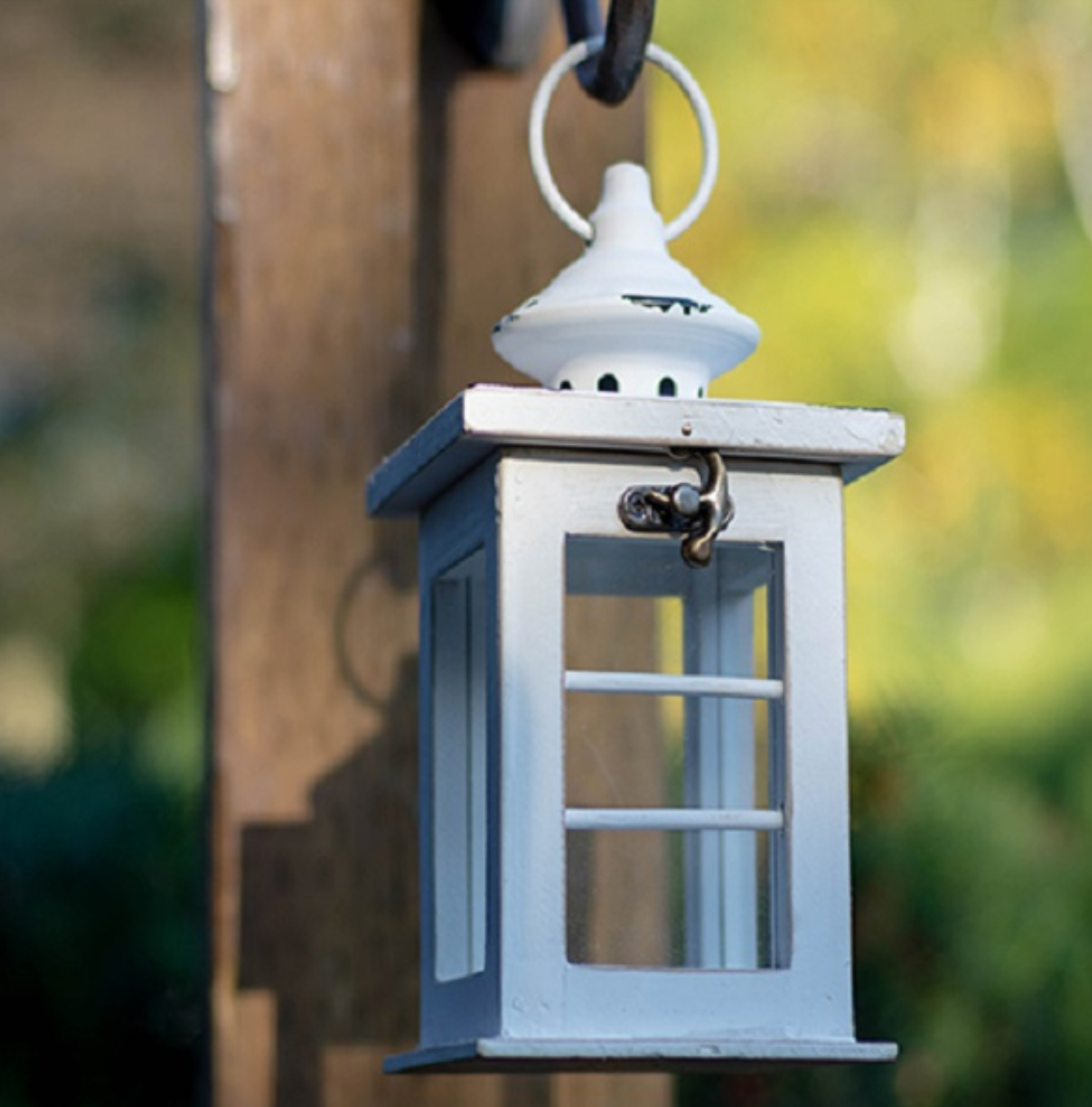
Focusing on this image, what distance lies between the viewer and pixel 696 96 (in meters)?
0.93

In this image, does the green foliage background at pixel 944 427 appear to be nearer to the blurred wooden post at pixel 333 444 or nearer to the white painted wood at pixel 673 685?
the blurred wooden post at pixel 333 444

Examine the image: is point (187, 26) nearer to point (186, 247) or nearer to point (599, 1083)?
point (186, 247)

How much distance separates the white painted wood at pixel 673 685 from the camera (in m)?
0.82

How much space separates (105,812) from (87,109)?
315cm

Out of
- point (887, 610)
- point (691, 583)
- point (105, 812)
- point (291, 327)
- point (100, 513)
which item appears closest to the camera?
point (691, 583)

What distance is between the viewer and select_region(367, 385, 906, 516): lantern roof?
0.80 meters

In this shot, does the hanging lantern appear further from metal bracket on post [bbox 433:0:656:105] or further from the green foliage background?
the green foliage background

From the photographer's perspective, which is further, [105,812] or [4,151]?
[4,151]

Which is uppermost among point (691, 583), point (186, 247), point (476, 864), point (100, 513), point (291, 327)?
point (186, 247)

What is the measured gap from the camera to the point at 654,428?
0.81 m

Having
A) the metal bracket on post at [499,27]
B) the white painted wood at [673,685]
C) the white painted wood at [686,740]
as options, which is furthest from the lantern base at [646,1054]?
the metal bracket on post at [499,27]

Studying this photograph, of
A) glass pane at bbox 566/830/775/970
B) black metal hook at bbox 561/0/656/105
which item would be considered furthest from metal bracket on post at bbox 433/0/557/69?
glass pane at bbox 566/830/775/970

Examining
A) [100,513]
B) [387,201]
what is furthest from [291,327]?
[100,513]

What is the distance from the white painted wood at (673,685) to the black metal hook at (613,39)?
0.86 ft
